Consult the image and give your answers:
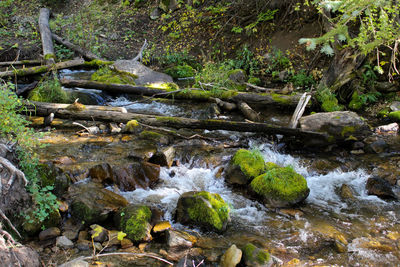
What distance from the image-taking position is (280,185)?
488cm

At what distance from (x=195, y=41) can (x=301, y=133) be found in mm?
9189

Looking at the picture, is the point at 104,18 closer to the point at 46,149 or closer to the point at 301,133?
Answer: the point at 46,149

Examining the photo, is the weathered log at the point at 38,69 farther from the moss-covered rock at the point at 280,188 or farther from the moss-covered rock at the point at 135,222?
the moss-covered rock at the point at 280,188

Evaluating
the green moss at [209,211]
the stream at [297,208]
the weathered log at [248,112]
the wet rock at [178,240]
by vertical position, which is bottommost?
the stream at [297,208]

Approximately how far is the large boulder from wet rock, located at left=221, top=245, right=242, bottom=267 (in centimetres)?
392

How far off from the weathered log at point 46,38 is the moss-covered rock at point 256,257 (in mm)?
9948

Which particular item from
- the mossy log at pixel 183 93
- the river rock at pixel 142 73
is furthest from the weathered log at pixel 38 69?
the river rock at pixel 142 73

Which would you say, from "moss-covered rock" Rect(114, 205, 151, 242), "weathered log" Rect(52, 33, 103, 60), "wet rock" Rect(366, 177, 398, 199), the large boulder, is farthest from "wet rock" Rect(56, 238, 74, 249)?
"weathered log" Rect(52, 33, 103, 60)

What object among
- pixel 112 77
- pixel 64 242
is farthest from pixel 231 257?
pixel 112 77

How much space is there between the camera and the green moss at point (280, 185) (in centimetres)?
482

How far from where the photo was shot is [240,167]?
540cm

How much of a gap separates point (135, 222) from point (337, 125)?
16.3 ft

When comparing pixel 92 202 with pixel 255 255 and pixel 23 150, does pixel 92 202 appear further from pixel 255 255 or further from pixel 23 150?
pixel 255 255

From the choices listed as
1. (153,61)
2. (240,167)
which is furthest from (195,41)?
(240,167)
